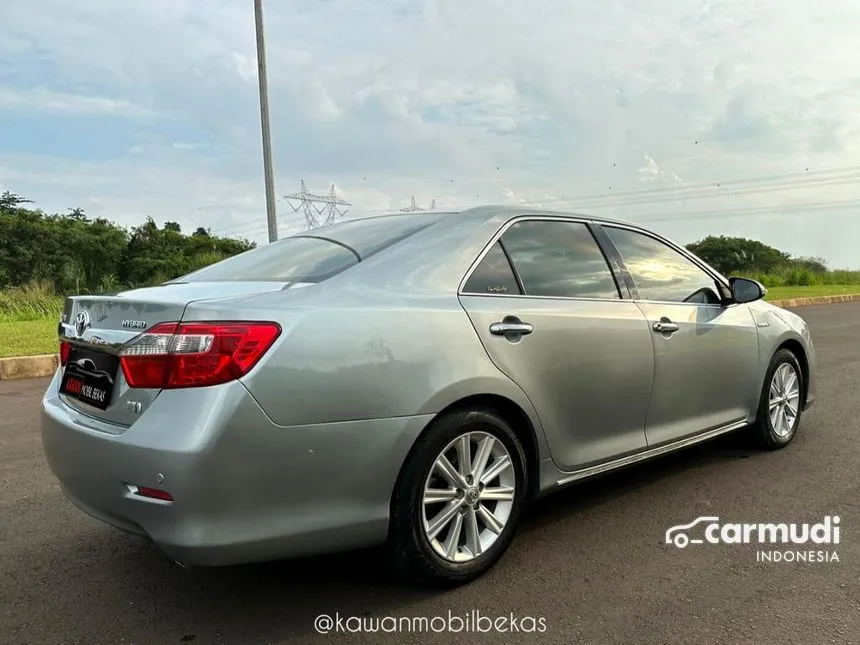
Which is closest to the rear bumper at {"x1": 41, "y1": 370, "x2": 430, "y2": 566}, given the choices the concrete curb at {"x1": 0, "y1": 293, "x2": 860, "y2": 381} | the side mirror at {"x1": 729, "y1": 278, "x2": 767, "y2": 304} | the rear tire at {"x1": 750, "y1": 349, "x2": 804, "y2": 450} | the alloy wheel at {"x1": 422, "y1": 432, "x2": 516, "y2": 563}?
the alloy wheel at {"x1": 422, "y1": 432, "x2": 516, "y2": 563}

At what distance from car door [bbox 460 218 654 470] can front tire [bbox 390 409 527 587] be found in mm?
266

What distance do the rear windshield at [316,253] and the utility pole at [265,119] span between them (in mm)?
9196

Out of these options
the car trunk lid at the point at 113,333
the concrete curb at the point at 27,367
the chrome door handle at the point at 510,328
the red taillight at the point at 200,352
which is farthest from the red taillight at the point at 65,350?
the concrete curb at the point at 27,367

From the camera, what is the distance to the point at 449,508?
2.80 metres

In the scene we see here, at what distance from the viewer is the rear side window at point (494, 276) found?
9.97 feet

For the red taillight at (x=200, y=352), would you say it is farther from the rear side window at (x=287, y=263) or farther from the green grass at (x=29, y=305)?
the green grass at (x=29, y=305)

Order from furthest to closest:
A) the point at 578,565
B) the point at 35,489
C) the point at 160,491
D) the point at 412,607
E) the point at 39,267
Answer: the point at 39,267
the point at 35,489
the point at 578,565
the point at 412,607
the point at 160,491

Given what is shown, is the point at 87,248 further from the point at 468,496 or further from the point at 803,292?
the point at 468,496

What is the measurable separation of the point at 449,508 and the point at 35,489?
2.73 meters

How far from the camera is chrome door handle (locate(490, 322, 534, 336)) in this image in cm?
295

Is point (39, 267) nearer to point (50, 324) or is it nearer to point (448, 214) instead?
point (50, 324)

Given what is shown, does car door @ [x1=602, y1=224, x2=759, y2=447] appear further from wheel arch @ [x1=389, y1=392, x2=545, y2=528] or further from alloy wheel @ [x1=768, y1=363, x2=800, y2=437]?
wheel arch @ [x1=389, y1=392, x2=545, y2=528]

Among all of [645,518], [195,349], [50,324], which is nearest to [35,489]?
[195,349]

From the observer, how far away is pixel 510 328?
2.99 metres
